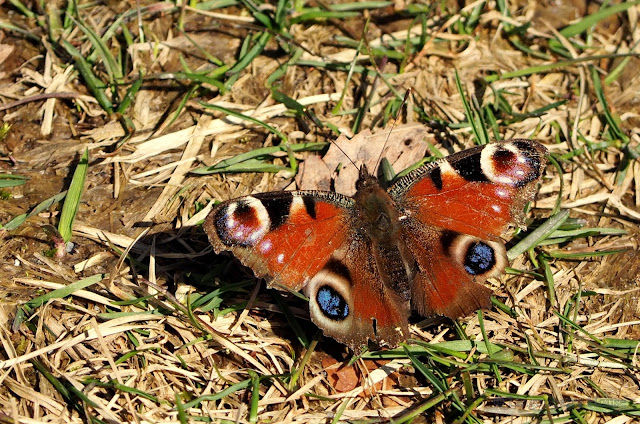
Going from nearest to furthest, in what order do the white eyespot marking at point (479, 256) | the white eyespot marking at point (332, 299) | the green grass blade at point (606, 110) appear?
1. the white eyespot marking at point (332, 299)
2. the white eyespot marking at point (479, 256)
3. the green grass blade at point (606, 110)

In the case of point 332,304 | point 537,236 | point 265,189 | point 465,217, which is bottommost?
point 332,304

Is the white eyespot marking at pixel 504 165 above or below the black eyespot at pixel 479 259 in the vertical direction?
above

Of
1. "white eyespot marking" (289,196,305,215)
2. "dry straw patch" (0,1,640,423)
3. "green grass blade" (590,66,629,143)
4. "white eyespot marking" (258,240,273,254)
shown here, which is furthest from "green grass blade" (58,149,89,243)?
"green grass blade" (590,66,629,143)

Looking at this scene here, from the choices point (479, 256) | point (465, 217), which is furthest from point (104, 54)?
point (479, 256)

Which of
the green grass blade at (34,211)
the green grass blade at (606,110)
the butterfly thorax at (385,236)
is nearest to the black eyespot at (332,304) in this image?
the butterfly thorax at (385,236)

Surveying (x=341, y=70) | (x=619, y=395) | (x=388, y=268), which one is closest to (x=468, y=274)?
(x=388, y=268)

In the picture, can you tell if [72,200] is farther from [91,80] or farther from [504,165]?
[504,165]

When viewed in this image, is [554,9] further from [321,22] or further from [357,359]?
[357,359]

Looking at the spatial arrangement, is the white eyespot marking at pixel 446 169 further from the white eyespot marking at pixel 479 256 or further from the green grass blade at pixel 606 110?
the green grass blade at pixel 606 110
